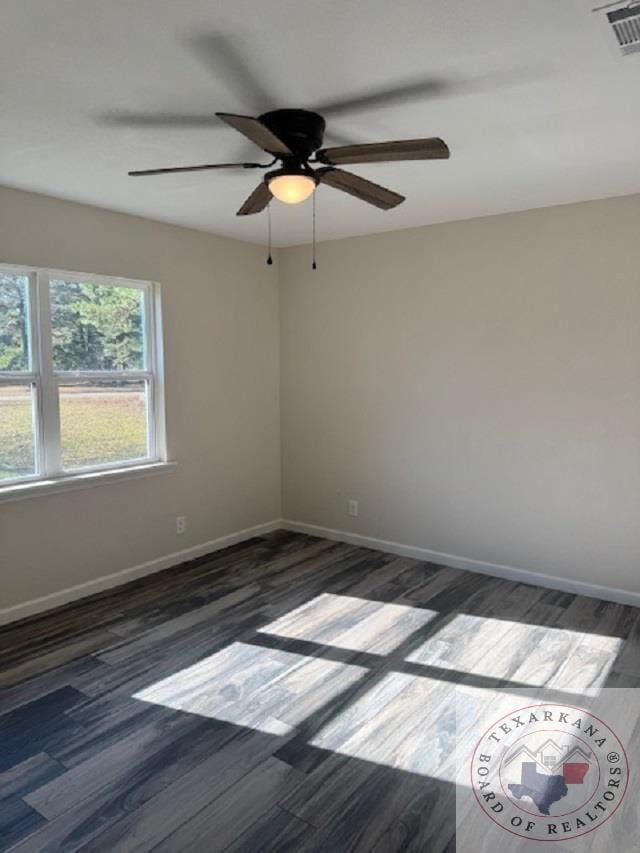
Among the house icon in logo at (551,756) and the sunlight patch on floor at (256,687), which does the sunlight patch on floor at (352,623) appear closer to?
the sunlight patch on floor at (256,687)

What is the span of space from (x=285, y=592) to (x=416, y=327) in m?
2.18

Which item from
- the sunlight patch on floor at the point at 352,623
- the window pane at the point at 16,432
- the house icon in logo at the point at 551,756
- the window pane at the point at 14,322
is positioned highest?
the window pane at the point at 14,322

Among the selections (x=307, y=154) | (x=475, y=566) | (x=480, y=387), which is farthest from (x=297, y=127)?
(x=475, y=566)

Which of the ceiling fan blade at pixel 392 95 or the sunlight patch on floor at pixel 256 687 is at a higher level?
the ceiling fan blade at pixel 392 95

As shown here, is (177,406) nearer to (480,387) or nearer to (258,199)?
(258,199)

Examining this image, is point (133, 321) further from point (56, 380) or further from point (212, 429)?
point (212, 429)

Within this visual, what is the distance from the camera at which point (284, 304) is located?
516cm

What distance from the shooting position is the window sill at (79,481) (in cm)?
340

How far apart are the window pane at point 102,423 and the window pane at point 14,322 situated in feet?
1.06

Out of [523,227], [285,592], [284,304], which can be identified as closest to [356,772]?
[285,592]

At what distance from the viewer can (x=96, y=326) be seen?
3.88 m

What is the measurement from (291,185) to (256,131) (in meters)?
0.32

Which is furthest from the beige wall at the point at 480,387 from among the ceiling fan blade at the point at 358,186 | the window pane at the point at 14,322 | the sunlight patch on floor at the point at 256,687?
A: the window pane at the point at 14,322

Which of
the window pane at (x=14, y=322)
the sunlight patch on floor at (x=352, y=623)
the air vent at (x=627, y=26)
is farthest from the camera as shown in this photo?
the window pane at (x=14, y=322)
